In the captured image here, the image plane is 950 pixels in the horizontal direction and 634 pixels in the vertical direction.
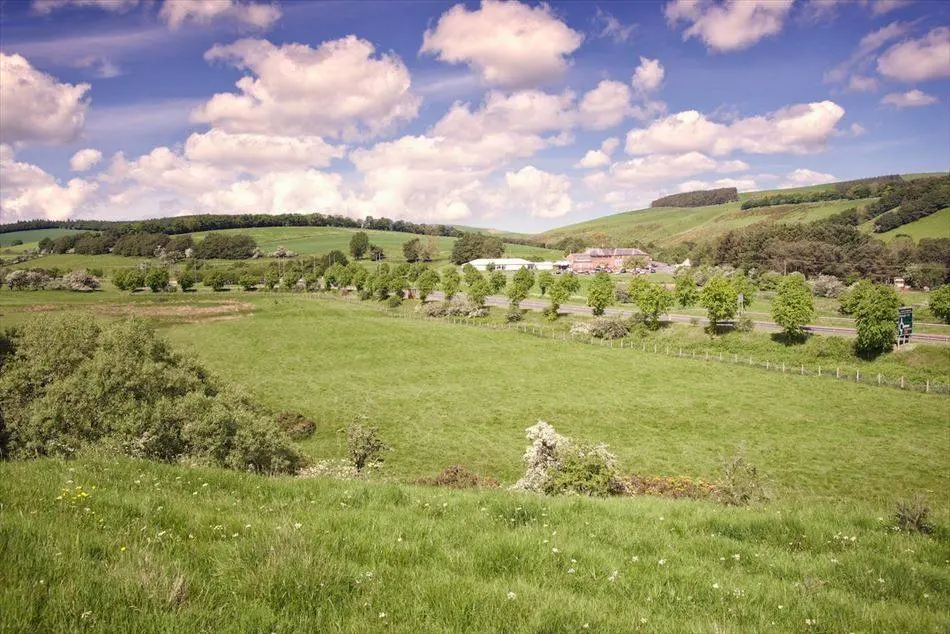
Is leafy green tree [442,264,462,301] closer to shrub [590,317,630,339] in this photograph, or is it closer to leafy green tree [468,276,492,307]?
leafy green tree [468,276,492,307]

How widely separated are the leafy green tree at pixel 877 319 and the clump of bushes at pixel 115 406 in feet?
216

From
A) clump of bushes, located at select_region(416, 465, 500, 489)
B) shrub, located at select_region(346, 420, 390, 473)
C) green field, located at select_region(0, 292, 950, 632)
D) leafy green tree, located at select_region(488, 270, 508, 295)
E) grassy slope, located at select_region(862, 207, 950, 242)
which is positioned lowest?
shrub, located at select_region(346, 420, 390, 473)

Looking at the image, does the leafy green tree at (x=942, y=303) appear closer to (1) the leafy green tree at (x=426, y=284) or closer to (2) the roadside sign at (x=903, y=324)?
(2) the roadside sign at (x=903, y=324)

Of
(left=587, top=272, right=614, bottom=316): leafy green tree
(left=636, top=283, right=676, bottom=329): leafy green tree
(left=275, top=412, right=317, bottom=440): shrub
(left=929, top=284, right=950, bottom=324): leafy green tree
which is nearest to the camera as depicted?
(left=275, top=412, right=317, bottom=440): shrub

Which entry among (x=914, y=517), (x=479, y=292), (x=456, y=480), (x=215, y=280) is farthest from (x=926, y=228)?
(x=215, y=280)

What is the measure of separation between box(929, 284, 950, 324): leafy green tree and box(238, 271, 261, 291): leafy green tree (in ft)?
526

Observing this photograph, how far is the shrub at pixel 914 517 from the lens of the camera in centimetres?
942

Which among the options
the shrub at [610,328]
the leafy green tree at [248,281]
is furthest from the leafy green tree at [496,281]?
the leafy green tree at [248,281]

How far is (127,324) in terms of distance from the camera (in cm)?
2791

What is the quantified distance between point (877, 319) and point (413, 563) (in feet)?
231

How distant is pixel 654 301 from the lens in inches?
3098

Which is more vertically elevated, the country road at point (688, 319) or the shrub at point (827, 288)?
the shrub at point (827, 288)

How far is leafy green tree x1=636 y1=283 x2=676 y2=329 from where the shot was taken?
258 feet

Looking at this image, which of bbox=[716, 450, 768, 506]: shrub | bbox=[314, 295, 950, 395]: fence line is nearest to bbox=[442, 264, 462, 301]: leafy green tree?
bbox=[314, 295, 950, 395]: fence line
